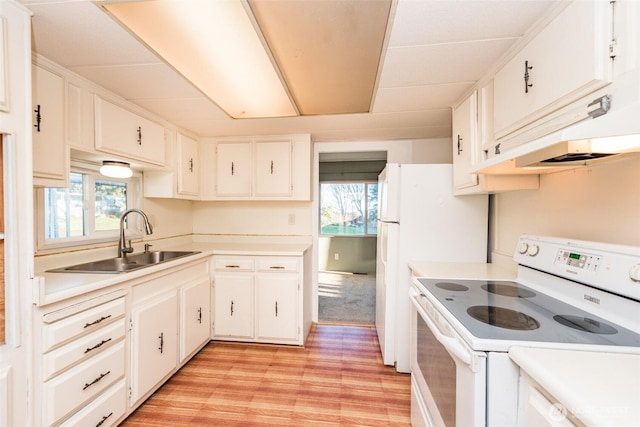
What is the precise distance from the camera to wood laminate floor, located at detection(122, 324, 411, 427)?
162 centimetres

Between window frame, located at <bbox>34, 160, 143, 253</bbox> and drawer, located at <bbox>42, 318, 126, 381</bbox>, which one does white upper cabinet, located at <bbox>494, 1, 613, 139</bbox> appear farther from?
window frame, located at <bbox>34, 160, 143, 253</bbox>

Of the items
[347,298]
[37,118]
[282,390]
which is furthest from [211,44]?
[347,298]

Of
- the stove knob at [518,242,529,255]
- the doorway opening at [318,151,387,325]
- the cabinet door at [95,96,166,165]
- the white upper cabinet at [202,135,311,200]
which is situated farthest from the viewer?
the doorway opening at [318,151,387,325]

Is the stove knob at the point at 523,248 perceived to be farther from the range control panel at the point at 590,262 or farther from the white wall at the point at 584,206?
the white wall at the point at 584,206

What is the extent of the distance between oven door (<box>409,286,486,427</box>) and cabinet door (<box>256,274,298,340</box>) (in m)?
1.16

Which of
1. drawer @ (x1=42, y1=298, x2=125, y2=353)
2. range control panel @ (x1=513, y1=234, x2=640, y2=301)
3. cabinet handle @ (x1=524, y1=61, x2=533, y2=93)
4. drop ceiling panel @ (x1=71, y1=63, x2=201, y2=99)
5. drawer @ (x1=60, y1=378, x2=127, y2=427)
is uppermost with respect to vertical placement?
drop ceiling panel @ (x1=71, y1=63, x2=201, y2=99)

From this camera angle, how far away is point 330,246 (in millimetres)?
5578

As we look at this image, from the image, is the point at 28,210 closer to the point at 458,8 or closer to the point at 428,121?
the point at 458,8

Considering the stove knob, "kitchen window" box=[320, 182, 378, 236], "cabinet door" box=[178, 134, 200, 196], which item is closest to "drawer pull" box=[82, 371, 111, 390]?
"cabinet door" box=[178, 134, 200, 196]

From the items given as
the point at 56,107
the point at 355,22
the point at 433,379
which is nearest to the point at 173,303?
the point at 56,107

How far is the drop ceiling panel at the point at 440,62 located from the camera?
50.4 inches

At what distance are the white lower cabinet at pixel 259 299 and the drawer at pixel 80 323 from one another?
1.01 meters

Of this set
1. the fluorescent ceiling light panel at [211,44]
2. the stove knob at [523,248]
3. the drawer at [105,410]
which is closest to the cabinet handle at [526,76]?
the stove knob at [523,248]

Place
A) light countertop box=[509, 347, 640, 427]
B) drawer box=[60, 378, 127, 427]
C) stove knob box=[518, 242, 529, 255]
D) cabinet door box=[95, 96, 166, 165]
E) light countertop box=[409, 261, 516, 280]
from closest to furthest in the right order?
light countertop box=[509, 347, 640, 427] → drawer box=[60, 378, 127, 427] → stove knob box=[518, 242, 529, 255] → light countertop box=[409, 261, 516, 280] → cabinet door box=[95, 96, 166, 165]
